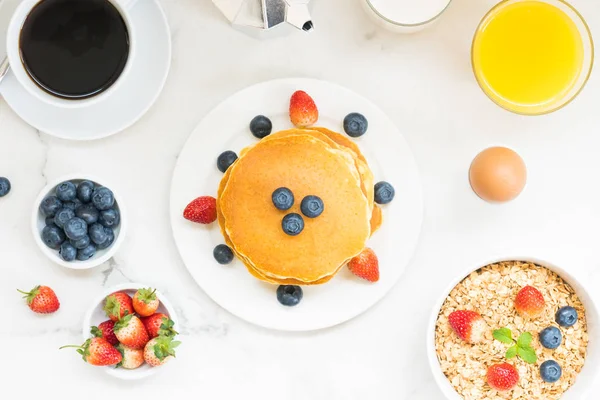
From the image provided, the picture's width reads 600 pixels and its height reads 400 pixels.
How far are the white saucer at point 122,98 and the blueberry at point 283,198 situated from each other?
40 centimetres

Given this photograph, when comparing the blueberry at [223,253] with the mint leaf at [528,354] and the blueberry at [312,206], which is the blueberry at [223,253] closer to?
the blueberry at [312,206]

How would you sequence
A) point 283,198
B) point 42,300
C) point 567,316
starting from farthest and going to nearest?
1. point 42,300
2. point 567,316
3. point 283,198

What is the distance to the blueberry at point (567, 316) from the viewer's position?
195 centimetres

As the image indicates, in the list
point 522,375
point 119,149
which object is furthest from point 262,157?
point 522,375

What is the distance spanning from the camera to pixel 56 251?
202 cm

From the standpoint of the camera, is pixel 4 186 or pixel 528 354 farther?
pixel 4 186

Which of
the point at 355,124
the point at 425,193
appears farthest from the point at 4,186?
the point at 425,193

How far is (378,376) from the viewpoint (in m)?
2.11

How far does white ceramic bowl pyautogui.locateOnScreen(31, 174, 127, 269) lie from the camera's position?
6.52 ft

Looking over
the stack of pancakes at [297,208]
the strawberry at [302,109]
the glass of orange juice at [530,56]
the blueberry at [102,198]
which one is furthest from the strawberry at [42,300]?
the glass of orange juice at [530,56]

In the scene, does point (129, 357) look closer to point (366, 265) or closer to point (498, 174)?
point (366, 265)

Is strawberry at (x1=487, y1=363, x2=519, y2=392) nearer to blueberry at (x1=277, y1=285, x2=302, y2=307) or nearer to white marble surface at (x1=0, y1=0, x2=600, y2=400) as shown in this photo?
white marble surface at (x1=0, y1=0, x2=600, y2=400)

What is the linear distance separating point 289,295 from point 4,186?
72cm

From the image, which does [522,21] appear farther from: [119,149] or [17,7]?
[17,7]
